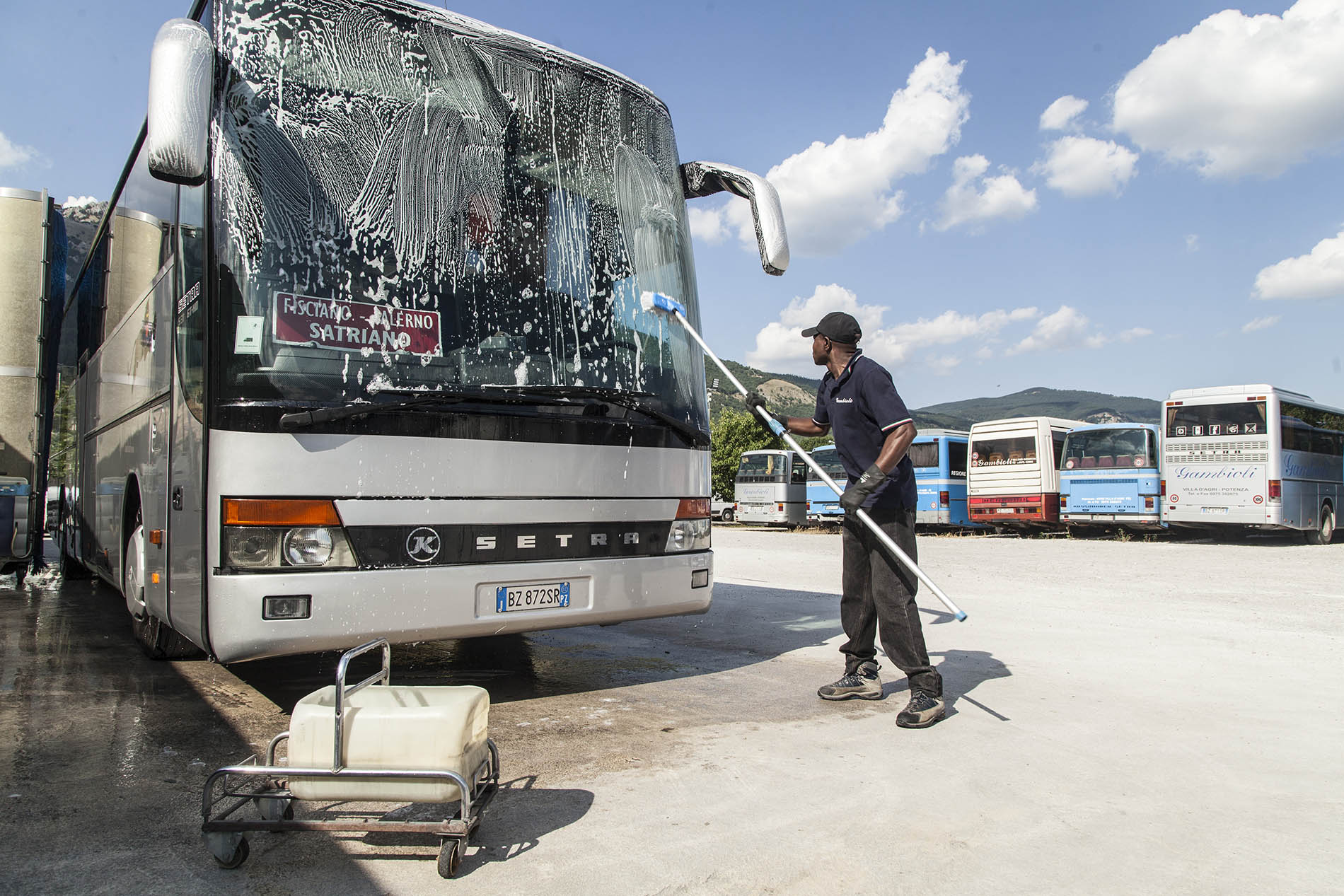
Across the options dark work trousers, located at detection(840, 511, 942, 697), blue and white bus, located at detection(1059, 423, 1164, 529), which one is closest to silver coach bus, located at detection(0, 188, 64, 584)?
dark work trousers, located at detection(840, 511, 942, 697)

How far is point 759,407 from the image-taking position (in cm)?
566

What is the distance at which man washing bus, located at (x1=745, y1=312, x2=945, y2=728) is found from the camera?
4746mm

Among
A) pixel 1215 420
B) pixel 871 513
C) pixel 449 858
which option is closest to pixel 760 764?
pixel 871 513

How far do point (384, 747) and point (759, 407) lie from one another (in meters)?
3.31

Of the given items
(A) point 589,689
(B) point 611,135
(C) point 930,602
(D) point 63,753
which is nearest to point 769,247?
(B) point 611,135

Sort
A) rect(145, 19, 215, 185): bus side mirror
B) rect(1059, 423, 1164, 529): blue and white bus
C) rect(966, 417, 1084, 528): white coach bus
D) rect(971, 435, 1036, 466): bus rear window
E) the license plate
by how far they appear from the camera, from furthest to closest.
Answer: rect(971, 435, 1036, 466): bus rear window → rect(966, 417, 1084, 528): white coach bus → rect(1059, 423, 1164, 529): blue and white bus → the license plate → rect(145, 19, 215, 185): bus side mirror

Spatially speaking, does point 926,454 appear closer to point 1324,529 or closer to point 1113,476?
point 1113,476

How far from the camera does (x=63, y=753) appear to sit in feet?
13.7

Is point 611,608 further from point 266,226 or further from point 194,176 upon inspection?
point 194,176

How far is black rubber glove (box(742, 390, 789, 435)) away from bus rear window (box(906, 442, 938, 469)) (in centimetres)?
2327

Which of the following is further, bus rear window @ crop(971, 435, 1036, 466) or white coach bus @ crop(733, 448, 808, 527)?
white coach bus @ crop(733, 448, 808, 527)

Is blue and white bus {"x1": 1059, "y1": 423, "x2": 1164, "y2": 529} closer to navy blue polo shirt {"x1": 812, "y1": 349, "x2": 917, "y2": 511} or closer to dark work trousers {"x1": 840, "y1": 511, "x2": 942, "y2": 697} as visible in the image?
dark work trousers {"x1": 840, "y1": 511, "x2": 942, "y2": 697}

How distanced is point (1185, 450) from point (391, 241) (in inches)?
818

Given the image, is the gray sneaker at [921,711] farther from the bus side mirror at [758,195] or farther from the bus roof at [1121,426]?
the bus roof at [1121,426]
